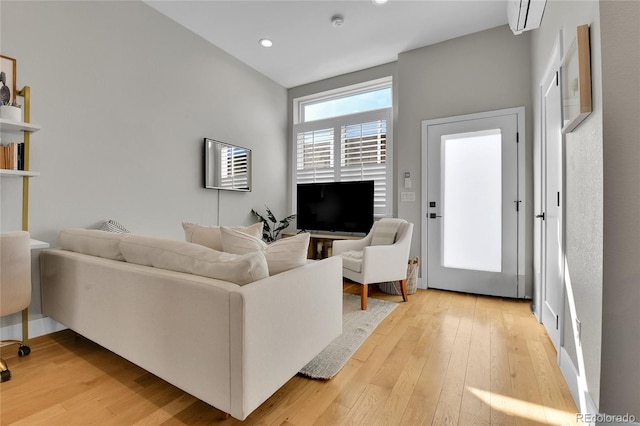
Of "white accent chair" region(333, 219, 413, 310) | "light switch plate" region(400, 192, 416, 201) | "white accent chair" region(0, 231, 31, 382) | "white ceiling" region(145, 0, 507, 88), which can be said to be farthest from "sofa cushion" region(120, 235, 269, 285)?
"light switch plate" region(400, 192, 416, 201)

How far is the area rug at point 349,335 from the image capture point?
1.70 meters

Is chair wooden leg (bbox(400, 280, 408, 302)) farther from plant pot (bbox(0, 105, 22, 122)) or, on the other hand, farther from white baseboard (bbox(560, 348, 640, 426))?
plant pot (bbox(0, 105, 22, 122))

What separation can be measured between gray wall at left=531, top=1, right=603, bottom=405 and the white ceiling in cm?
152

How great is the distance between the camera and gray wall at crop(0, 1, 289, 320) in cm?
219

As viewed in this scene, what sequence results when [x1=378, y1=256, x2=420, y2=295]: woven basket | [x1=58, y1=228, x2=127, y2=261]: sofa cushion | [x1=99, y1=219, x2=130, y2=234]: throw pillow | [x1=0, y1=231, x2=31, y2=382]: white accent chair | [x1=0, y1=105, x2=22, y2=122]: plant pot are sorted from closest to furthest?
1. [x1=0, y1=231, x2=31, y2=382]: white accent chair
2. [x1=58, y1=228, x2=127, y2=261]: sofa cushion
3. [x1=0, y1=105, x2=22, y2=122]: plant pot
4. [x1=99, y1=219, x2=130, y2=234]: throw pillow
5. [x1=378, y1=256, x2=420, y2=295]: woven basket

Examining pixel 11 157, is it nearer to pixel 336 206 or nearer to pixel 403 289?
pixel 336 206

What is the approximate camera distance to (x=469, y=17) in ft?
9.99

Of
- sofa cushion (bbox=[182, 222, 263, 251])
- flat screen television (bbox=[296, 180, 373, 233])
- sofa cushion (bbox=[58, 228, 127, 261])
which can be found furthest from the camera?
flat screen television (bbox=[296, 180, 373, 233])

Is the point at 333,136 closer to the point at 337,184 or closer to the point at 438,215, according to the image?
the point at 337,184

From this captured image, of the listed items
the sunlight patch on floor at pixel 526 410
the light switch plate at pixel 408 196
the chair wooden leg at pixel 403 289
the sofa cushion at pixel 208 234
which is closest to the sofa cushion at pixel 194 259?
the sofa cushion at pixel 208 234

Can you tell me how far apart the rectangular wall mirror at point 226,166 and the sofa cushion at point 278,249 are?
79.2 inches

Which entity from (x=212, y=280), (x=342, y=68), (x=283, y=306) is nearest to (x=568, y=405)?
(x=283, y=306)

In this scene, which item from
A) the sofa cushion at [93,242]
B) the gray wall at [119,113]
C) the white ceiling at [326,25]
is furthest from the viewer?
the white ceiling at [326,25]

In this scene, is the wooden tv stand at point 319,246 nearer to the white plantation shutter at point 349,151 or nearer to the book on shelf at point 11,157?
the white plantation shutter at point 349,151
